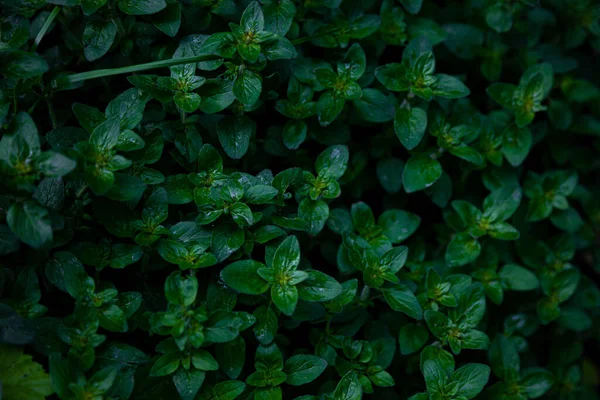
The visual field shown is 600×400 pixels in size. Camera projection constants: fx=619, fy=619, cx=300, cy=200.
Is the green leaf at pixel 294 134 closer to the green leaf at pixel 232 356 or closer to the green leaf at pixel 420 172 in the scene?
the green leaf at pixel 420 172

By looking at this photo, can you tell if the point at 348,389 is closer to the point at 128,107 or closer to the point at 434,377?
the point at 434,377

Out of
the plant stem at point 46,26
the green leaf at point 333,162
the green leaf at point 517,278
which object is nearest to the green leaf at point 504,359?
the green leaf at point 517,278

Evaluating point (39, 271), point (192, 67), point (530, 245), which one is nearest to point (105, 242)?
point (39, 271)

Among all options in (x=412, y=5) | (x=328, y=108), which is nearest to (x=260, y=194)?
(x=328, y=108)

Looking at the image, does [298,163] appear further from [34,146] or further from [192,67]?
[34,146]

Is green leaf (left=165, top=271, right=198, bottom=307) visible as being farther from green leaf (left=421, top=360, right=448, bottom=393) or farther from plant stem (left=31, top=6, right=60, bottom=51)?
plant stem (left=31, top=6, right=60, bottom=51)

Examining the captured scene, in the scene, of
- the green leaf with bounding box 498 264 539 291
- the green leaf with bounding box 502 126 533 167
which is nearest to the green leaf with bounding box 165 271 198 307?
the green leaf with bounding box 498 264 539 291
